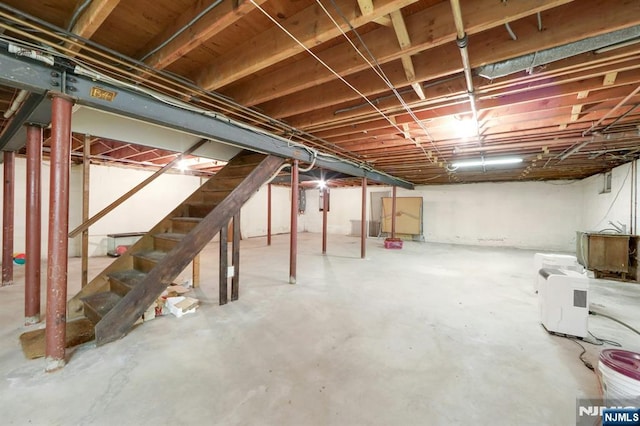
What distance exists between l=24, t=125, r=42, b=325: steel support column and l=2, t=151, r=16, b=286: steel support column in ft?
5.11

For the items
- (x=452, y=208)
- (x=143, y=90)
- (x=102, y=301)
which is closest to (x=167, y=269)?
(x=102, y=301)

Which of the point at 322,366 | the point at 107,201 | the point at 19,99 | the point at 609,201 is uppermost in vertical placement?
the point at 19,99

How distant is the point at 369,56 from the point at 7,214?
5.04 metres

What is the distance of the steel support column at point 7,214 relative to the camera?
341 cm

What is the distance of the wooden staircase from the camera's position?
221 cm

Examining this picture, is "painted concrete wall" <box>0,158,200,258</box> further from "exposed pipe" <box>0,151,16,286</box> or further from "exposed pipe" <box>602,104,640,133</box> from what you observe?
"exposed pipe" <box>602,104,640,133</box>

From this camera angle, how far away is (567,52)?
1604 millimetres

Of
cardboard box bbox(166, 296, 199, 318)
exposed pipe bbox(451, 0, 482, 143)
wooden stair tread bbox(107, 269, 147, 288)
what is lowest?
cardboard box bbox(166, 296, 199, 318)

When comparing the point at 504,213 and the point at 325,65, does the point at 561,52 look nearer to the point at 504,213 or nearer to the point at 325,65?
the point at 325,65

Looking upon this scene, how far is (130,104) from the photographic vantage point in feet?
6.56

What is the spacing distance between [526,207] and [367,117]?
303 inches

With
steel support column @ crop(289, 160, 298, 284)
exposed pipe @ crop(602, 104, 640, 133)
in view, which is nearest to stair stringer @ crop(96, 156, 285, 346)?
steel support column @ crop(289, 160, 298, 284)

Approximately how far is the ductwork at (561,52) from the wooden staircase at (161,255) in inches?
99.5

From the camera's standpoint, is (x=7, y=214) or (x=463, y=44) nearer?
(x=463, y=44)
